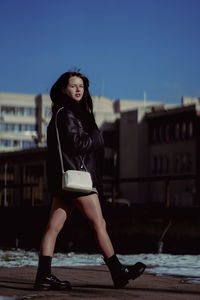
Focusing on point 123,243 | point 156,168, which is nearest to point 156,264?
point 123,243

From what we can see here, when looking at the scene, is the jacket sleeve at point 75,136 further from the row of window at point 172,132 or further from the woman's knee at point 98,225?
the row of window at point 172,132

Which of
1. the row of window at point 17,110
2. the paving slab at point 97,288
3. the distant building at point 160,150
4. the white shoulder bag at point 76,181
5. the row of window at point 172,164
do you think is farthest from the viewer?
the row of window at point 17,110

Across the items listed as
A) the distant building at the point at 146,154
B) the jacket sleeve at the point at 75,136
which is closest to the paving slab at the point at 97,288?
the jacket sleeve at the point at 75,136

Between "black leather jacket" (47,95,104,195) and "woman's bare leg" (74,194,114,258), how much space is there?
0.15 meters

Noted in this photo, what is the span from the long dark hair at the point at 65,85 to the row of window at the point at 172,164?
86.7 m

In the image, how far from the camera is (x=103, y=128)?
106 m

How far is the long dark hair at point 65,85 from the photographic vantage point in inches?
237

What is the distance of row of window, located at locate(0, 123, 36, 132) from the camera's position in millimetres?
136875

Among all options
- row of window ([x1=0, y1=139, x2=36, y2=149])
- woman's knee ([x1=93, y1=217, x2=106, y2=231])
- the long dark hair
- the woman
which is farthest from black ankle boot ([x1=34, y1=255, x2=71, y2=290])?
row of window ([x1=0, y1=139, x2=36, y2=149])

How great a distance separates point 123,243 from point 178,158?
82627mm

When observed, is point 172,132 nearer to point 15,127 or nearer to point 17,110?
point 15,127

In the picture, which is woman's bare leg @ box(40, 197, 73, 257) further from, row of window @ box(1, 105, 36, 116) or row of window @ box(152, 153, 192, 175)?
row of window @ box(1, 105, 36, 116)

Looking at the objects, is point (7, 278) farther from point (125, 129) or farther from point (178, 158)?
point (125, 129)

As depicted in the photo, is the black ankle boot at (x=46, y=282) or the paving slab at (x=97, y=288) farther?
the black ankle boot at (x=46, y=282)
